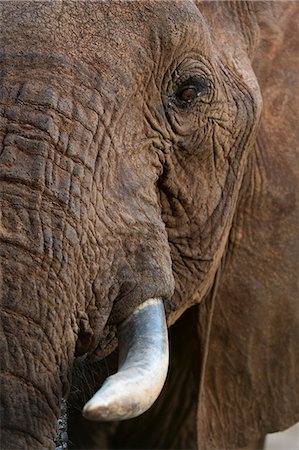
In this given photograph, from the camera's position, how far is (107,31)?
9.04ft

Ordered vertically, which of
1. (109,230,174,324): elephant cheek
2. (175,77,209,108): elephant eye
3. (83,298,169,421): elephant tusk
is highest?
(175,77,209,108): elephant eye

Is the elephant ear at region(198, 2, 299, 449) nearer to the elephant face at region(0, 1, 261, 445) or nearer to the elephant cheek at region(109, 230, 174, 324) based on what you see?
the elephant face at region(0, 1, 261, 445)

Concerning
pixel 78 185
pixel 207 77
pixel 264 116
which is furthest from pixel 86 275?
pixel 264 116

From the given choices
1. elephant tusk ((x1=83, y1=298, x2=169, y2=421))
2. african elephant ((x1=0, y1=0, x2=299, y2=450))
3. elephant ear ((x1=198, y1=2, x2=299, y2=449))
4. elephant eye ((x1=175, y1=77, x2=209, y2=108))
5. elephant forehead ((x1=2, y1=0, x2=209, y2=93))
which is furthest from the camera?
elephant ear ((x1=198, y1=2, x2=299, y2=449))

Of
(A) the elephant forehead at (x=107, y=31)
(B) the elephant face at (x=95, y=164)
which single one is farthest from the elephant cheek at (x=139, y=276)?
(A) the elephant forehead at (x=107, y=31)

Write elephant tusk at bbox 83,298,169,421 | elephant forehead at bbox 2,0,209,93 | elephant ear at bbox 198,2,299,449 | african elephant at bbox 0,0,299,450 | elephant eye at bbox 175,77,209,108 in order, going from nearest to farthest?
elephant tusk at bbox 83,298,169,421
african elephant at bbox 0,0,299,450
elephant forehead at bbox 2,0,209,93
elephant eye at bbox 175,77,209,108
elephant ear at bbox 198,2,299,449

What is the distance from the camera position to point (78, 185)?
2613 mm

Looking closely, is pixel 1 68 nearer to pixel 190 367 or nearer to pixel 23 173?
pixel 23 173

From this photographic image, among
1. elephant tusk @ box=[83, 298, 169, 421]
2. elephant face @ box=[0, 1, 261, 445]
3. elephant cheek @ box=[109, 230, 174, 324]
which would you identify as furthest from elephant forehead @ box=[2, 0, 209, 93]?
elephant tusk @ box=[83, 298, 169, 421]

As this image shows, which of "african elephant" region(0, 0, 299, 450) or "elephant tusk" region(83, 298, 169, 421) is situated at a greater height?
"african elephant" region(0, 0, 299, 450)

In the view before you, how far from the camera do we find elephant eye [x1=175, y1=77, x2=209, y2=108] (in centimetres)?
297

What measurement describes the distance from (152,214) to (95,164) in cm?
17

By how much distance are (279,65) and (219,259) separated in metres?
0.50

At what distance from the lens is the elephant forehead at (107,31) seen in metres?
2.67
